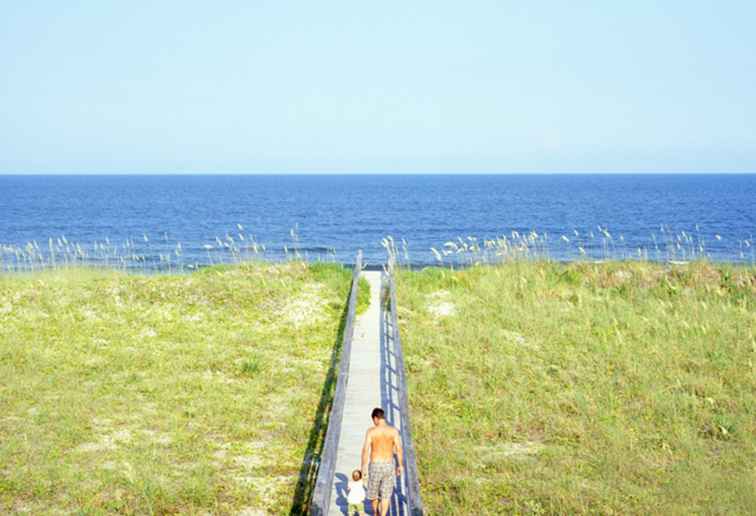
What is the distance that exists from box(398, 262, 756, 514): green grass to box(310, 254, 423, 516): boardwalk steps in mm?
696

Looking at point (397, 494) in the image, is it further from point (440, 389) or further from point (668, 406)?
point (668, 406)

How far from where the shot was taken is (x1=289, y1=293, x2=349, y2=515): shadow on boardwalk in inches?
430

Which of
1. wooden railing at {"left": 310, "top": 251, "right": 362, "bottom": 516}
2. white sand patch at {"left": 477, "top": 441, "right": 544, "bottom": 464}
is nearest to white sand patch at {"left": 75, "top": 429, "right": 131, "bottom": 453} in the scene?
wooden railing at {"left": 310, "top": 251, "right": 362, "bottom": 516}

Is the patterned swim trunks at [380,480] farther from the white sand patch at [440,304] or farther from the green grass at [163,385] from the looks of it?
the white sand patch at [440,304]

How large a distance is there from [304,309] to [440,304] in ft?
13.4

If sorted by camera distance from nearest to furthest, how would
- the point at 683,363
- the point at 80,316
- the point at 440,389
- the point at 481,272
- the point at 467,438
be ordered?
the point at 467,438
the point at 440,389
the point at 683,363
the point at 80,316
the point at 481,272

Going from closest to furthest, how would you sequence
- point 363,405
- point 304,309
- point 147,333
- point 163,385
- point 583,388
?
point 363,405 < point 583,388 < point 163,385 < point 147,333 < point 304,309

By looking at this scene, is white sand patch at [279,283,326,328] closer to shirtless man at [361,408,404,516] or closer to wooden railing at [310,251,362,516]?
wooden railing at [310,251,362,516]

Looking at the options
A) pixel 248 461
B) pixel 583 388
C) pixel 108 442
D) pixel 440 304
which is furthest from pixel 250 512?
pixel 440 304

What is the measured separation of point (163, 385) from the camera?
1602 cm

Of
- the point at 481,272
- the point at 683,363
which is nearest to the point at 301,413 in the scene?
the point at 683,363

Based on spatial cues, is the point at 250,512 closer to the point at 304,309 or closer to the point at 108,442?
the point at 108,442

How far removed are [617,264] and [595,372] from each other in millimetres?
10676

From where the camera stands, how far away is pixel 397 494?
10.3 m
